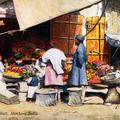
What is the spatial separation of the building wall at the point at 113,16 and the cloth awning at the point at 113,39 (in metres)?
0.40

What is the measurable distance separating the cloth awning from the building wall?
397 mm

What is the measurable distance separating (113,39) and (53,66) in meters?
2.39

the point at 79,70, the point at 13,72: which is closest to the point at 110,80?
the point at 79,70

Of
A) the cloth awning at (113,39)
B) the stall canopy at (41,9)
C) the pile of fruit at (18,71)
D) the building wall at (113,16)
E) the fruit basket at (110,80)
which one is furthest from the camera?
the building wall at (113,16)

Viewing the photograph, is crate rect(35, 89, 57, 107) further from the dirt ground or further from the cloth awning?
the cloth awning

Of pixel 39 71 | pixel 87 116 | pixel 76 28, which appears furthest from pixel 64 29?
pixel 87 116

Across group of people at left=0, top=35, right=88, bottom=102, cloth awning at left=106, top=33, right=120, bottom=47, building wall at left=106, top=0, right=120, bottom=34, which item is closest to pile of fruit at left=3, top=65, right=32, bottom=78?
group of people at left=0, top=35, right=88, bottom=102

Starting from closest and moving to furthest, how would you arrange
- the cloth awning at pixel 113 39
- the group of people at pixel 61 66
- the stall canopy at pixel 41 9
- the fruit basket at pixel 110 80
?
1. the stall canopy at pixel 41 9
2. the fruit basket at pixel 110 80
3. the group of people at pixel 61 66
4. the cloth awning at pixel 113 39

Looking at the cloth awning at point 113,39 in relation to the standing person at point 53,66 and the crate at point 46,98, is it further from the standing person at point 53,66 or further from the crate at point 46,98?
the crate at point 46,98

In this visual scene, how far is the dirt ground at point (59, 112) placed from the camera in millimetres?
14430

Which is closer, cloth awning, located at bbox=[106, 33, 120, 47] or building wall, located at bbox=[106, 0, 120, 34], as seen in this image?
cloth awning, located at bbox=[106, 33, 120, 47]

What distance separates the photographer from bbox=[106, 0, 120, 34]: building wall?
17953 millimetres

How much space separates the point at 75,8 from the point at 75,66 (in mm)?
1968

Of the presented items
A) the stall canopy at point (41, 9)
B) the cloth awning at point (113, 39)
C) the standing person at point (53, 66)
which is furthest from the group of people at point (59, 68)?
the cloth awning at point (113, 39)
